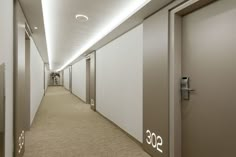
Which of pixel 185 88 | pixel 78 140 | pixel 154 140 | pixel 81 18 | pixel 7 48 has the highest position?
pixel 81 18

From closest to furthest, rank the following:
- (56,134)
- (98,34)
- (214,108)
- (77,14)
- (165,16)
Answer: (214,108) → (165,16) → (77,14) → (56,134) → (98,34)

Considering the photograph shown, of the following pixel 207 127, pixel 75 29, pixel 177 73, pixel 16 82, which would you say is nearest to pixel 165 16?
pixel 177 73

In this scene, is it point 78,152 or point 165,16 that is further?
point 78,152

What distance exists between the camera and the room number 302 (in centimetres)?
267

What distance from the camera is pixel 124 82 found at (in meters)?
4.07

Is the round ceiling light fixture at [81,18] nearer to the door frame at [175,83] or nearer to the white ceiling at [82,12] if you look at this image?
the white ceiling at [82,12]

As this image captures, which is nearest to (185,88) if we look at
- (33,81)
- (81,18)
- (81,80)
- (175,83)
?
(175,83)

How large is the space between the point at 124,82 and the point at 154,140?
1623mm

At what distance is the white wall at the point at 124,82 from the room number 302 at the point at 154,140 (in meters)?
0.32

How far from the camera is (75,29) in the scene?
4.43 meters

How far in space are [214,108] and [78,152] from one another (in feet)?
7.36

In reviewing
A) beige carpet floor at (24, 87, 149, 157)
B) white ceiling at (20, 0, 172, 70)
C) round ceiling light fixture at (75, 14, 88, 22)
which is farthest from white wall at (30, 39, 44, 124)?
round ceiling light fixture at (75, 14, 88, 22)

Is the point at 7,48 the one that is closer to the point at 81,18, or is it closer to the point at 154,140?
the point at 81,18

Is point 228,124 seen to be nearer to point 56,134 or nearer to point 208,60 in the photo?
point 208,60
